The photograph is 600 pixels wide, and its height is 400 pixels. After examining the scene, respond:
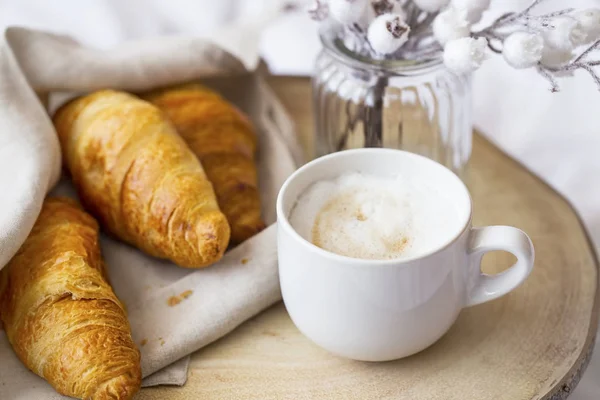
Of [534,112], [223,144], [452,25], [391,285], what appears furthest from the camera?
[534,112]

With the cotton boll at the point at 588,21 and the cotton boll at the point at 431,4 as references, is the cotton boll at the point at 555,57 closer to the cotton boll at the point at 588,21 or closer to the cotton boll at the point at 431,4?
the cotton boll at the point at 588,21

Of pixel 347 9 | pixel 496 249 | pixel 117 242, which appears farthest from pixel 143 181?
pixel 496 249

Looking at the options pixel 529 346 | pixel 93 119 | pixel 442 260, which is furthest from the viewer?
pixel 93 119

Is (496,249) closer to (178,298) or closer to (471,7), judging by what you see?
(471,7)

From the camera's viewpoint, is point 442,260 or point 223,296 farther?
point 223,296

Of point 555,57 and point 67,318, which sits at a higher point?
point 555,57

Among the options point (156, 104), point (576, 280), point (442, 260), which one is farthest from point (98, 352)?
point (576, 280)

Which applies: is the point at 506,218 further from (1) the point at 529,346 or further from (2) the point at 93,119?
(2) the point at 93,119

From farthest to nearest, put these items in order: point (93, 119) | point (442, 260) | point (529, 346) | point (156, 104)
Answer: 1. point (156, 104)
2. point (93, 119)
3. point (529, 346)
4. point (442, 260)
